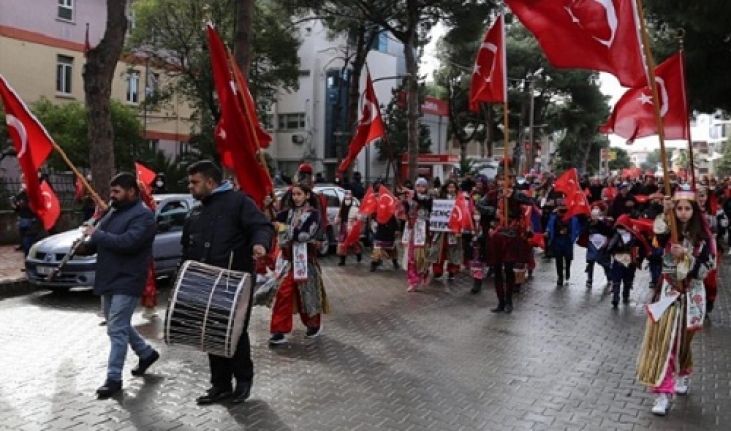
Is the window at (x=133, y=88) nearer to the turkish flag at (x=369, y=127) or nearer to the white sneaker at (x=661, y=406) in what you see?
the turkish flag at (x=369, y=127)

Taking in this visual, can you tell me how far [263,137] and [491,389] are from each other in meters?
4.44

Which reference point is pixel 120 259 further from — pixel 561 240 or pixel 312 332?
pixel 561 240

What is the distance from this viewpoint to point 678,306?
5.96 m

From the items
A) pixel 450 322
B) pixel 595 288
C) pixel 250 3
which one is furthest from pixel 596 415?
pixel 250 3

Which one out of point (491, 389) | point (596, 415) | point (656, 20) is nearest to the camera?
point (596, 415)

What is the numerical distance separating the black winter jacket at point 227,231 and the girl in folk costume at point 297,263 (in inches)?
82.9

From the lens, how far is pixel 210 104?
27016mm

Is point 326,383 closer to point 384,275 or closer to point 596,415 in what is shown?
point 596,415

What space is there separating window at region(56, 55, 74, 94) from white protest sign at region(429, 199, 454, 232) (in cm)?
2229

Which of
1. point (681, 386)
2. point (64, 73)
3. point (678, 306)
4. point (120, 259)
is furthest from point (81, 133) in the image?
point (678, 306)

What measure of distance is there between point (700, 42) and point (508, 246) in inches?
437

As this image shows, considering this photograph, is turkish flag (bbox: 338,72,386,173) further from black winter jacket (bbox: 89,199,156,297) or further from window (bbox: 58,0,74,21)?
window (bbox: 58,0,74,21)

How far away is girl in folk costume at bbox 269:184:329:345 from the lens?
805 cm

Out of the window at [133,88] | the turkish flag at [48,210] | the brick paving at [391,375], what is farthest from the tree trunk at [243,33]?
the window at [133,88]
